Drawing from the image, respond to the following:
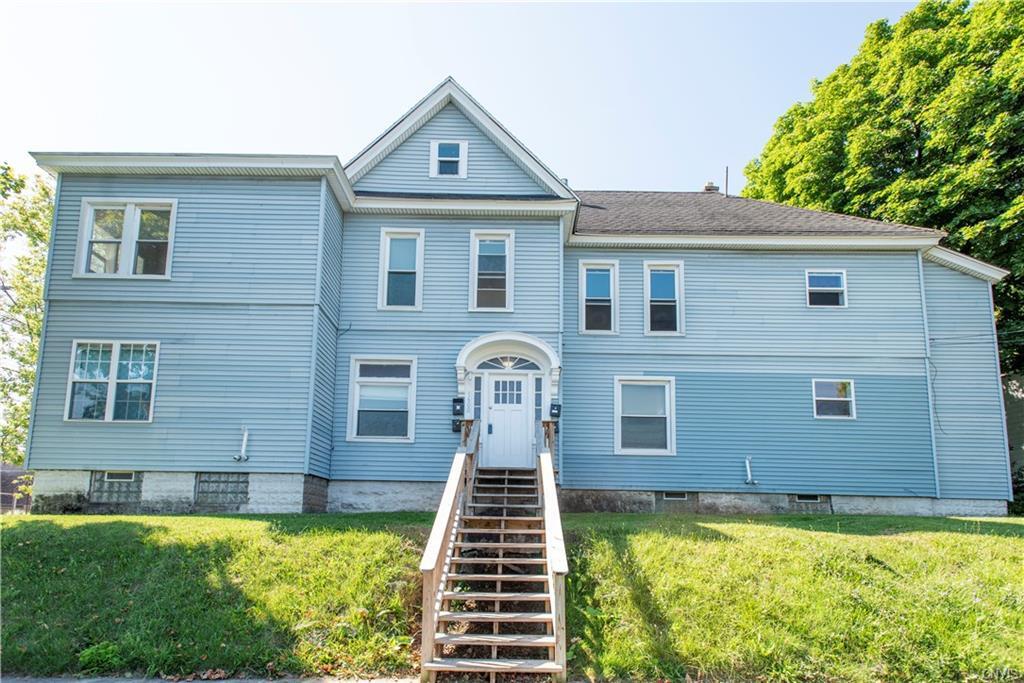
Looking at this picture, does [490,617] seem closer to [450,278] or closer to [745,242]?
[450,278]

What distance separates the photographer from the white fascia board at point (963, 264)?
52.5 ft

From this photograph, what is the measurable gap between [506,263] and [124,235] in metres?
7.29

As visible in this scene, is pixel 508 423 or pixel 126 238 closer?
pixel 126 238

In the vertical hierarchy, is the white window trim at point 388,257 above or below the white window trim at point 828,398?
above

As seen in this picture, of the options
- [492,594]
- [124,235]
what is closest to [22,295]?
[124,235]

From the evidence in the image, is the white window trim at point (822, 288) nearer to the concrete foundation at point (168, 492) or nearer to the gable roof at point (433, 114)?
the gable roof at point (433, 114)

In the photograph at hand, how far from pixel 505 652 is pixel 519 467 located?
6060mm

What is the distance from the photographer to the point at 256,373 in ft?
44.1

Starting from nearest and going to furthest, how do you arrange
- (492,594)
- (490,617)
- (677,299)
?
(490,617), (492,594), (677,299)

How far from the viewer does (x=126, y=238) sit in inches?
547

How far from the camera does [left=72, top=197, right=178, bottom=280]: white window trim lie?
1373 centimetres

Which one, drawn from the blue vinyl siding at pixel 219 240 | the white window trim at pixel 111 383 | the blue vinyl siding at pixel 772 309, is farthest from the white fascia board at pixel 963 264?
the white window trim at pixel 111 383

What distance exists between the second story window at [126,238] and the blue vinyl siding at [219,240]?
0.49 ft

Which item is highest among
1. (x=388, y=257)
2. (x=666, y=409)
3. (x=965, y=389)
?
(x=388, y=257)
